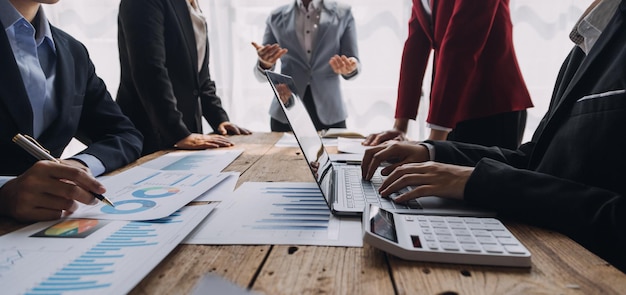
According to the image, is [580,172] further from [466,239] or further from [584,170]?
[466,239]

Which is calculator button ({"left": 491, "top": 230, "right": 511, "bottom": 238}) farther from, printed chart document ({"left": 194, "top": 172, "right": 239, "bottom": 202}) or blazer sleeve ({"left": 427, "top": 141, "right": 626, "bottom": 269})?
printed chart document ({"left": 194, "top": 172, "right": 239, "bottom": 202})

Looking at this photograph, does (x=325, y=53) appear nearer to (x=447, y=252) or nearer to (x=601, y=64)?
(x=601, y=64)

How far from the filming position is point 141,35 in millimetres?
1396

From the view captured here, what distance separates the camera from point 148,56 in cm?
140

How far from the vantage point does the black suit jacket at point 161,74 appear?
1.39m

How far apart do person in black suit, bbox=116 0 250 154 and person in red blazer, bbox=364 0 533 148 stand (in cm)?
67

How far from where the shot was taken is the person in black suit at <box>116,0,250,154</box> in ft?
4.51

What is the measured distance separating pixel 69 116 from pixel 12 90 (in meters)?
0.19

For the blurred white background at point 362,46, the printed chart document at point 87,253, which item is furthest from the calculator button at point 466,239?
the blurred white background at point 362,46

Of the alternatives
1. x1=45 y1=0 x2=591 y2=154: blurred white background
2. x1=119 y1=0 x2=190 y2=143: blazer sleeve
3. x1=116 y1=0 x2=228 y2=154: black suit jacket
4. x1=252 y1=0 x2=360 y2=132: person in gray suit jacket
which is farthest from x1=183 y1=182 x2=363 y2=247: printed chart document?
x1=45 y1=0 x2=591 y2=154: blurred white background

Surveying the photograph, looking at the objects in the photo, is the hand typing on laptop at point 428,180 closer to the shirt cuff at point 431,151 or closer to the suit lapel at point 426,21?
the shirt cuff at point 431,151

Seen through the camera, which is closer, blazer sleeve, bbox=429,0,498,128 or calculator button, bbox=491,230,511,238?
calculator button, bbox=491,230,511,238

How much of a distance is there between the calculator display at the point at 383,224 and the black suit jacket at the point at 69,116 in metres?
0.69

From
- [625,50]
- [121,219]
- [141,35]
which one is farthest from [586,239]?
[141,35]
